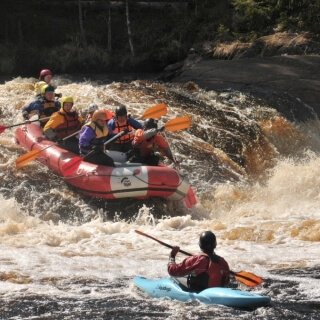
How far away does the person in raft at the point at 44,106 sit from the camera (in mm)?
12039

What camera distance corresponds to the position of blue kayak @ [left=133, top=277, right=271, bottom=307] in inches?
260

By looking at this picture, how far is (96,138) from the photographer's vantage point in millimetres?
10578

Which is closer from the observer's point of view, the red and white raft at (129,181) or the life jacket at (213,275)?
the life jacket at (213,275)

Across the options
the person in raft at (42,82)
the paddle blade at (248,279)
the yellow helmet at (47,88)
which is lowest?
the paddle blade at (248,279)

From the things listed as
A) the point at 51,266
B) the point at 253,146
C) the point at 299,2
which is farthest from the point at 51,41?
the point at 51,266

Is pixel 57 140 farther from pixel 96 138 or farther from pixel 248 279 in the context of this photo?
pixel 248 279

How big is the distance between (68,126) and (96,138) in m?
0.94

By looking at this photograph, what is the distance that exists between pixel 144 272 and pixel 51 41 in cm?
1629

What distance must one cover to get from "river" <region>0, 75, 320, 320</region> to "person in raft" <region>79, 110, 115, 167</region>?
2.01 ft

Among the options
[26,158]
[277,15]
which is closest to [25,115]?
[26,158]

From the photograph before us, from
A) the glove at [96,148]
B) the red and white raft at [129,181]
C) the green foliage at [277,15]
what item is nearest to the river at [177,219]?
the red and white raft at [129,181]

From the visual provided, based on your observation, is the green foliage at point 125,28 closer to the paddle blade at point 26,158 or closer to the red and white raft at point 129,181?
the red and white raft at point 129,181

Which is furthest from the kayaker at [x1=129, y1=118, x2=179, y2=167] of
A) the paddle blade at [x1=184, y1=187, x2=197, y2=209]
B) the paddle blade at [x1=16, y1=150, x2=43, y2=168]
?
the paddle blade at [x1=16, y1=150, x2=43, y2=168]

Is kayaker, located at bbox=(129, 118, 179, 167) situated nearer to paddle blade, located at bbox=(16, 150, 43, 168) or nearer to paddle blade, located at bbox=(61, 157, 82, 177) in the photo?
paddle blade, located at bbox=(61, 157, 82, 177)
